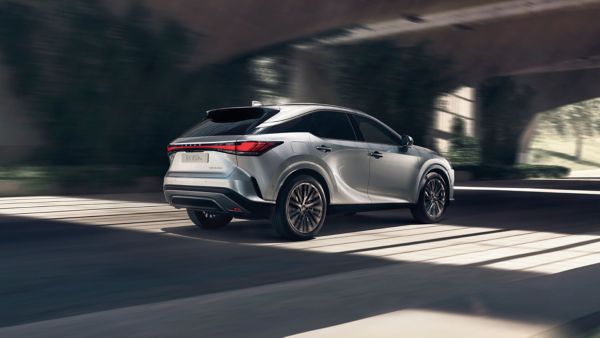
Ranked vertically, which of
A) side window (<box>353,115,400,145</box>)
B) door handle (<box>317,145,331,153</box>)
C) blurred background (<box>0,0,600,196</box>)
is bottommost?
door handle (<box>317,145,331,153</box>)

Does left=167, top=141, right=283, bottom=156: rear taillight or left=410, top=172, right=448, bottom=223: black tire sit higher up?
left=167, top=141, right=283, bottom=156: rear taillight

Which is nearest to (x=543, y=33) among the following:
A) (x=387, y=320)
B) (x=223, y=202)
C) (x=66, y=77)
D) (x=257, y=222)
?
(x=66, y=77)

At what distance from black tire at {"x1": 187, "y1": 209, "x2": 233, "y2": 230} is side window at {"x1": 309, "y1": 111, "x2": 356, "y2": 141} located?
6.03 ft

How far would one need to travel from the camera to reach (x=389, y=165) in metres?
10.2

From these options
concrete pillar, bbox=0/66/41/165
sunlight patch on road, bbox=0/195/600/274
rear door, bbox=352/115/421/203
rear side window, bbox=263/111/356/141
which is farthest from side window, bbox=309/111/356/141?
concrete pillar, bbox=0/66/41/165

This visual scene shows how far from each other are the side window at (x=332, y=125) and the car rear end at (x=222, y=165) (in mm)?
626

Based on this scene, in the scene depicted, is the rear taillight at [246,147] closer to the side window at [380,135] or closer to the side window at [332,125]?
the side window at [332,125]

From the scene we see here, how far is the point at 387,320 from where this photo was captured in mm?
4902

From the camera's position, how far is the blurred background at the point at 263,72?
17656 millimetres

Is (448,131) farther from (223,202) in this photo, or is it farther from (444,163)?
(223,202)

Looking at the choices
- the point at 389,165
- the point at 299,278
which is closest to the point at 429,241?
the point at 389,165

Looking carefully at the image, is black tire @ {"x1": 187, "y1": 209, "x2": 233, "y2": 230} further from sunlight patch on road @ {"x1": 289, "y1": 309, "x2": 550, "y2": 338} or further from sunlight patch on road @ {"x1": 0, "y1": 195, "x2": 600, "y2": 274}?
sunlight patch on road @ {"x1": 289, "y1": 309, "x2": 550, "y2": 338}

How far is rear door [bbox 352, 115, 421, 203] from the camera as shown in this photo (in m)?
10.0

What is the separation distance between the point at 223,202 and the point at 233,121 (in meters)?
1.05
